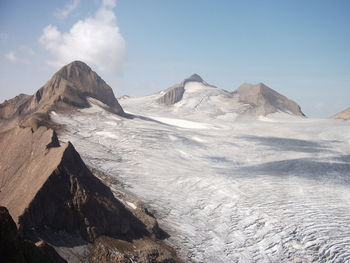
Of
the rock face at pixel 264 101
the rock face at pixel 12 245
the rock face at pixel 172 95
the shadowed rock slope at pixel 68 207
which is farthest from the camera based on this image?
the rock face at pixel 172 95

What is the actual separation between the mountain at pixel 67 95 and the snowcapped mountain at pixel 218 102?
870 centimetres

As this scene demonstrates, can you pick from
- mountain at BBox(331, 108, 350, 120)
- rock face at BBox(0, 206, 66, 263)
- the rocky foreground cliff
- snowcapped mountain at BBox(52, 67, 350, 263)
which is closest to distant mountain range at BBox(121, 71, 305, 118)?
mountain at BBox(331, 108, 350, 120)

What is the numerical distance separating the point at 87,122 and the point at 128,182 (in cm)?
1289

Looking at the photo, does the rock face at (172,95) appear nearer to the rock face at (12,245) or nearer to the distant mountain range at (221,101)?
the distant mountain range at (221,101)

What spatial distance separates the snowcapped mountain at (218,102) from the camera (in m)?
49.0

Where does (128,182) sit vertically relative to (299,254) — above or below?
above

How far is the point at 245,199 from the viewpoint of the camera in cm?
1653

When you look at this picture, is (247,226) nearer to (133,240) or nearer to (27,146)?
(133,240)

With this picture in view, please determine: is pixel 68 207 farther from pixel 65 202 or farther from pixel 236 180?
pixel 236 180

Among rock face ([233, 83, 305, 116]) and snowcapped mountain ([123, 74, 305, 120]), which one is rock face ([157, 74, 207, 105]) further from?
rock face ([233, 83, 305, 116])

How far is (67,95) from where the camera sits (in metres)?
33.3

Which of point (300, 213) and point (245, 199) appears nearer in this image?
point (300, 213)

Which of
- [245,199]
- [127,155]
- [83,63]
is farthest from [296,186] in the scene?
[83,63]

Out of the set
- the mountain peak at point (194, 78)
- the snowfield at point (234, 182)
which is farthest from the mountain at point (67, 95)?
the mountain peak at point (194, 78)
